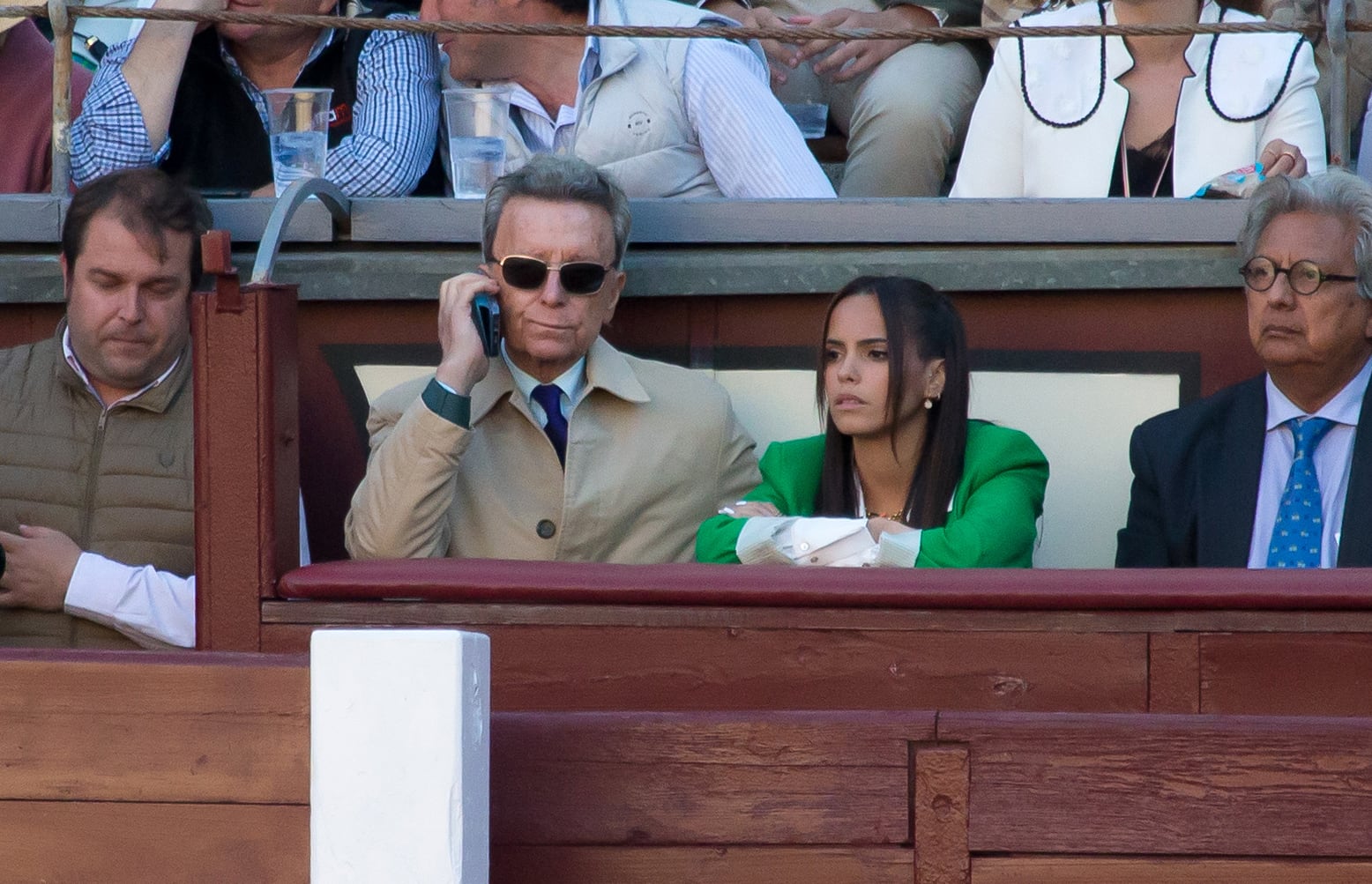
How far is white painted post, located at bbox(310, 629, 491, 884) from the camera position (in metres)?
2.51

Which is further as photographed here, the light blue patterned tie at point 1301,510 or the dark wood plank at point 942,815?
the light blue patterned tie at point 1301,510

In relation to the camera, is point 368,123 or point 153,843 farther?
point 368,123

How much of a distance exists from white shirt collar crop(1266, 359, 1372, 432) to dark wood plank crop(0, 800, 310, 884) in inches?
77.0

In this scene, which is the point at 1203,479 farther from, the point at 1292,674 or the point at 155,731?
the point at 155,731

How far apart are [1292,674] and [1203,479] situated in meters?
0.68

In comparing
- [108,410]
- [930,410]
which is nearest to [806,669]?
[930,410]

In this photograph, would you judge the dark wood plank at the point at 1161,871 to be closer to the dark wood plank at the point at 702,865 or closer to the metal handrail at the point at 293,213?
the dark wood plank at the point at 702,865

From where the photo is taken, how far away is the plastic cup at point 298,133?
4219 mm

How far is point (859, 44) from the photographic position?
15.7 ft

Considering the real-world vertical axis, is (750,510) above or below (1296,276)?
below

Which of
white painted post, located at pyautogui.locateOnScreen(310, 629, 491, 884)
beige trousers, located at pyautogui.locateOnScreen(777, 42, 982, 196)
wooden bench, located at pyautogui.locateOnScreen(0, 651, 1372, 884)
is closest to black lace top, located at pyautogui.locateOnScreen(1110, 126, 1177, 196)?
beige trousers, located at pyautogui.locateOnScreen(777, 42, 982, 196)

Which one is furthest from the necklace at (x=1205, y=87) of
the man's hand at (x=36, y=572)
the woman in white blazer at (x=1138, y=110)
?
the man's hand at (x=36, y=572)

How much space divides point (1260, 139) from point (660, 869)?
7.20ft

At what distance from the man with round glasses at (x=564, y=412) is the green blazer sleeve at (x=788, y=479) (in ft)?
0.42
